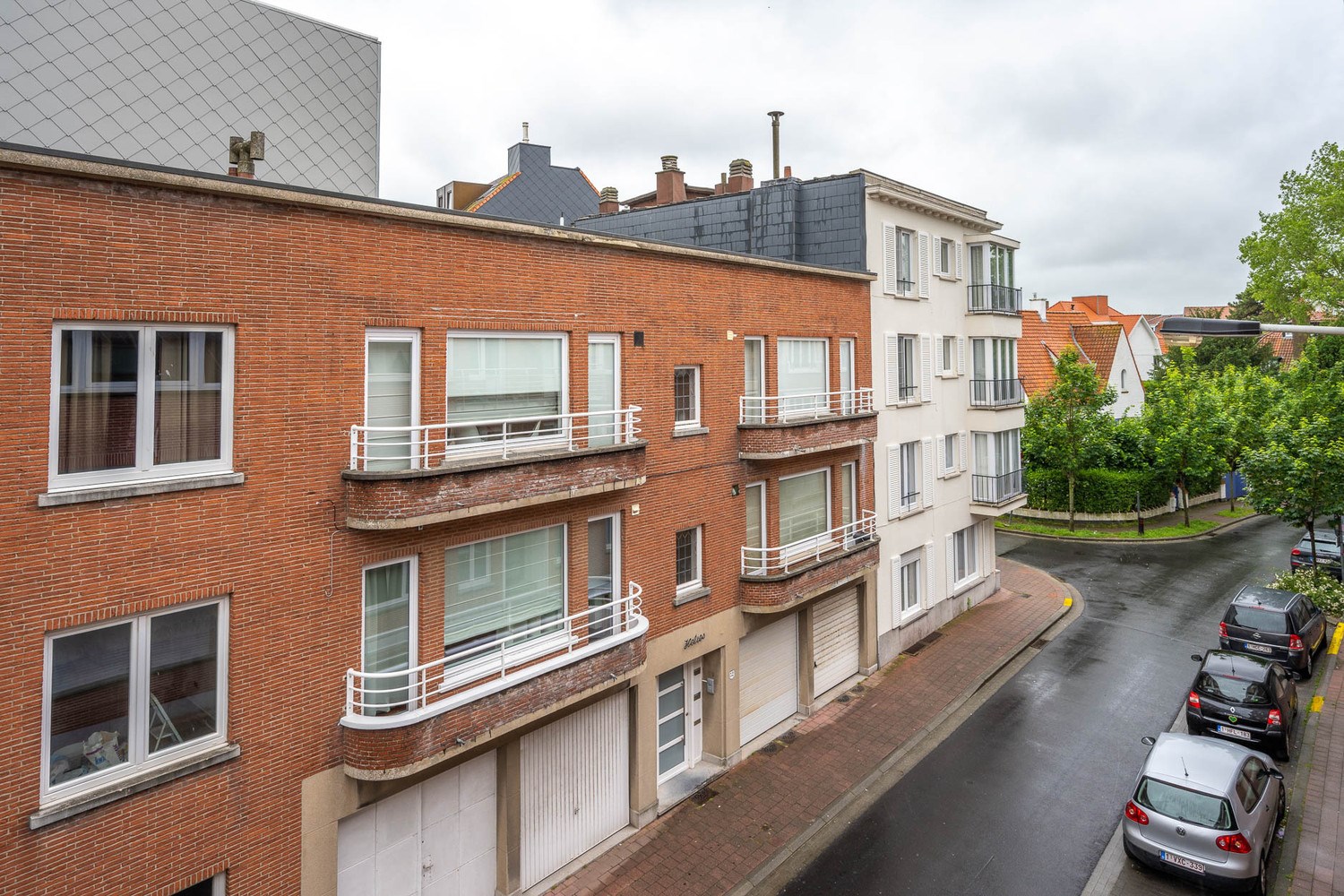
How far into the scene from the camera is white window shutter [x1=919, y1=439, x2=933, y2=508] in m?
21.2

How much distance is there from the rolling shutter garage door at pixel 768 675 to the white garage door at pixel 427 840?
6.13m

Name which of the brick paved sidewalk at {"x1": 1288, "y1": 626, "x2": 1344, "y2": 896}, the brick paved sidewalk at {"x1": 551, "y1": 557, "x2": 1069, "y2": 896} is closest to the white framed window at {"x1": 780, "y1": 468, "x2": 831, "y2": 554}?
the brick paved sidewalk at {"x1": 551, "y1": 557, "x2": 1069, "y2": 896}

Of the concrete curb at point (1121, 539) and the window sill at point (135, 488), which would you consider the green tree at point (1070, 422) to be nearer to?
the concrete curb at point (1121, 539)

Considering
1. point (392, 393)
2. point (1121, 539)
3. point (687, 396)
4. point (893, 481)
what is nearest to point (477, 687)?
point (392, 393)

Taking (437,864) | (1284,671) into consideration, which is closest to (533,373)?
(437,864)

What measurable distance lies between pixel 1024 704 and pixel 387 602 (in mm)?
14669

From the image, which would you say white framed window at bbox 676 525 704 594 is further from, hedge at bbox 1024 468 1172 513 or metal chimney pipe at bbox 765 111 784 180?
hedge at bbox 1024 468 1172 513

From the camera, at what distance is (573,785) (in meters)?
12.0

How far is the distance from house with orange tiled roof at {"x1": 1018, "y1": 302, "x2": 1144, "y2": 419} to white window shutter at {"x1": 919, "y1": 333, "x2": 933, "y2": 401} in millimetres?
19870

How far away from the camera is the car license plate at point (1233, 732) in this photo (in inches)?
566

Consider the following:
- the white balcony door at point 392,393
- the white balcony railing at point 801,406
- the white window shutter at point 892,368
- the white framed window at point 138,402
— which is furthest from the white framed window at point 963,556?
the white framed window at point 138,402

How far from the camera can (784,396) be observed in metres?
15.2

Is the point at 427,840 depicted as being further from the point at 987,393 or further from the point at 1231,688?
the point at 987,393

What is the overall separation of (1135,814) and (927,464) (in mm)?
11278
